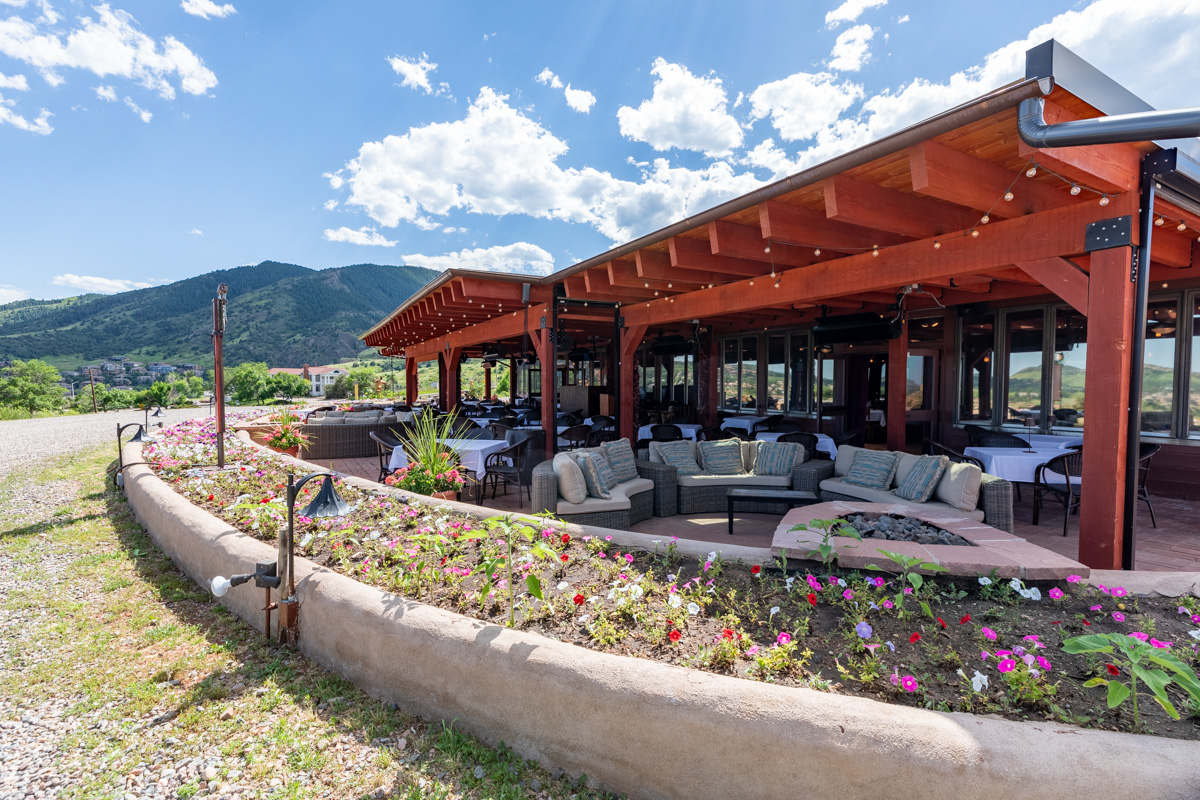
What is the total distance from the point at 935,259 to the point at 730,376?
297 inches

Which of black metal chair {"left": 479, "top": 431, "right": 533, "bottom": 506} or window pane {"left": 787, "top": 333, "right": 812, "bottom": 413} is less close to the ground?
window pane {"left": 787, "top": 333, "right": 812, "bottom": 413}

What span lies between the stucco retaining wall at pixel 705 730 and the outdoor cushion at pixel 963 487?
298 cm

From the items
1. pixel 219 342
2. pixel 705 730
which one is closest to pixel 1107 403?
pixel 705 730

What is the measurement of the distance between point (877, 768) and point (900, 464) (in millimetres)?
4093

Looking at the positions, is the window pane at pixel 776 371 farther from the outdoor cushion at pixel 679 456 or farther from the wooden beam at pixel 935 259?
the outdoor cushion at pixel 679 456

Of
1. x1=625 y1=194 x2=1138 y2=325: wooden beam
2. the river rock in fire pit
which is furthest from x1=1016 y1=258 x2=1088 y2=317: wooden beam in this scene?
the river rock in fire pit

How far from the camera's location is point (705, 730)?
4.88 feet

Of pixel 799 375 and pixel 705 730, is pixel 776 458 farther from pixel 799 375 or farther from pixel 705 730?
pixel 799 375

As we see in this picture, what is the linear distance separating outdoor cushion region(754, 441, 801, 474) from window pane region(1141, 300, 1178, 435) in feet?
14.0

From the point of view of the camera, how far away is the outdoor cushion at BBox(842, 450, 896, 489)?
485 cm

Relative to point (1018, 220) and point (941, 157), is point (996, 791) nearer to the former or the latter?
point (941, 157)

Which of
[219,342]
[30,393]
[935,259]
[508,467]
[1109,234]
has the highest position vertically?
[935,259]

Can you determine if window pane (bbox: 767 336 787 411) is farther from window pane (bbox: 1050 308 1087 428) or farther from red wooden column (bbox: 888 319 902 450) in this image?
window pane (bbox: 1050 308 1087 428)

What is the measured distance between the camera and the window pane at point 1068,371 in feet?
22.2
